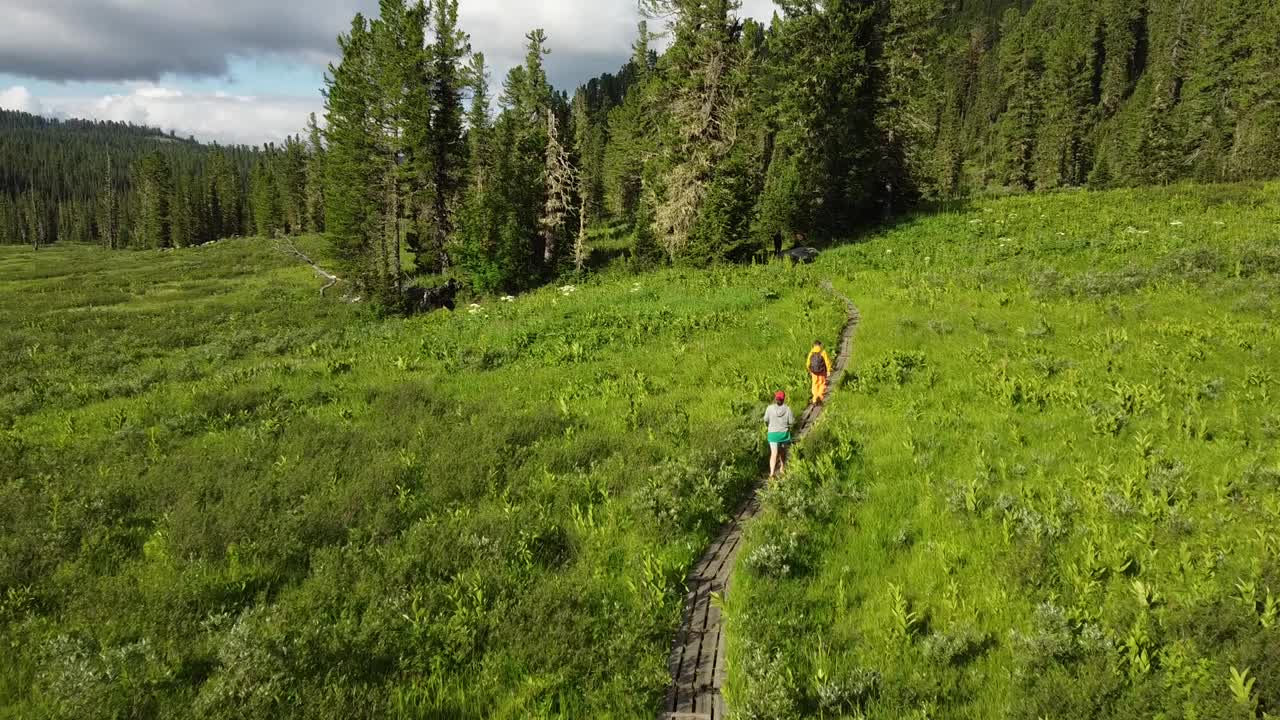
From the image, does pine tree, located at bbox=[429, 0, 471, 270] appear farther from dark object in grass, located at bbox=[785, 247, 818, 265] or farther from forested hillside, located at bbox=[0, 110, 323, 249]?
forested hillside, located at bbox=[0, 110, 323, 249]

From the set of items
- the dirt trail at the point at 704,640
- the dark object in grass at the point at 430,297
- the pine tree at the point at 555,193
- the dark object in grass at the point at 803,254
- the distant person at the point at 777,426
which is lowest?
the dirt trail at the point at 704,640

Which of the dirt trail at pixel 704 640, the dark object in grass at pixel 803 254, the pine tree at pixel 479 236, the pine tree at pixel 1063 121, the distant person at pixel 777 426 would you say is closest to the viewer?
the dirt trail at pixel 704 640

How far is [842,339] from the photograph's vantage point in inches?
776

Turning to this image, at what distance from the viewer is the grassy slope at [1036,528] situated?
633 centimetres

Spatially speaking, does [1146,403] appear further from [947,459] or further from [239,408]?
[239,408]

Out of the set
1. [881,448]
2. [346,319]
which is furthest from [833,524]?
[346,319]

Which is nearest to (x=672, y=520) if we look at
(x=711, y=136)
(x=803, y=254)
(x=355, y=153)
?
(x=803, y=254)

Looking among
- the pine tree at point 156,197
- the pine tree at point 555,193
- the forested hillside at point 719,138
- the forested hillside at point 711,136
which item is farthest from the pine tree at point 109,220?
the pine tree at point 555,193

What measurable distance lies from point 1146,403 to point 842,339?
331 inches

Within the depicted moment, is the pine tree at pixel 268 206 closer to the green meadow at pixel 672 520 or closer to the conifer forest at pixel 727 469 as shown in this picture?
the conifer forest at pixel 727 469

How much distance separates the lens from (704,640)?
769 cm

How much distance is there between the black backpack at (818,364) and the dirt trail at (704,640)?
4997mm

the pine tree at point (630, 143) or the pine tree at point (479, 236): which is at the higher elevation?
the pine tree at point (630, 143)

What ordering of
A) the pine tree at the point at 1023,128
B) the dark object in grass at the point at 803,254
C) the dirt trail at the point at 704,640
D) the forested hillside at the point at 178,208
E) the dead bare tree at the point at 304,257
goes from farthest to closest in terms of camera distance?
the forested hillside at the point at 178,208 < the pine tree at the point at 1023,128 < the dead bare tree at the point at 304,257 < the dark object in grass at the point at 803,254 < the dirt trail at the point at 704,640
